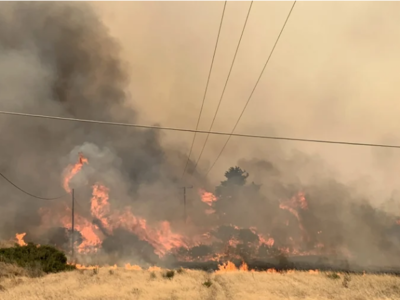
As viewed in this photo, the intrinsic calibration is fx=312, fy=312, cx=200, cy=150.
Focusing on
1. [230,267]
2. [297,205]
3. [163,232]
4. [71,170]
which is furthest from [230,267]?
[71,170]

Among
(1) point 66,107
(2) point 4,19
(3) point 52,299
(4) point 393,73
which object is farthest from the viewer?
(1) point 66,107

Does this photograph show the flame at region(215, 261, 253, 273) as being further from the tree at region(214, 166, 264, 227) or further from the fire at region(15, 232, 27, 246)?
the fire at region(15, 232, 27, 246)

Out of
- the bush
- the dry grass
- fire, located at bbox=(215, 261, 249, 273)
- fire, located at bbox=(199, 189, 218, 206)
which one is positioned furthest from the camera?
fire, located at bbox=(199, 189, 218, 206)

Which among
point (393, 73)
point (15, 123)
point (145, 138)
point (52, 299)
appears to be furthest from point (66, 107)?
point (393, 73)

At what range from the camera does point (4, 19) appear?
15023mm

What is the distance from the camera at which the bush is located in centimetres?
1455

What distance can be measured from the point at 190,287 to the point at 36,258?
8.45 meters

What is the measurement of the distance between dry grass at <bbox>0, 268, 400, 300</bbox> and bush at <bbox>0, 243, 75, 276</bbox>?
63.0 inches

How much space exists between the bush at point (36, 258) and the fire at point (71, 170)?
3.32 metres

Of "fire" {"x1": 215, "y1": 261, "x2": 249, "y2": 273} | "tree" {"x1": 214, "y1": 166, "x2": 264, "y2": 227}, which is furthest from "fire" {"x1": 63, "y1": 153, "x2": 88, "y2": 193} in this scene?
"fire" {"x1": 215, "y1": 261, "x2": 249, "y2": 273}

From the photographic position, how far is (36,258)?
15414 millimetres

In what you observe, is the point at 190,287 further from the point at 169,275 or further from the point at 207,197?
the point at 207,197

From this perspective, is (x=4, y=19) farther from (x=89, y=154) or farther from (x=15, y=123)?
(x=89, y=154)

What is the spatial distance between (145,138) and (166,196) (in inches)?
148
